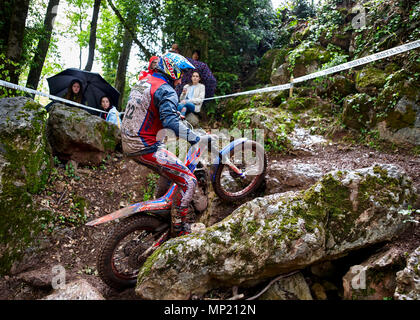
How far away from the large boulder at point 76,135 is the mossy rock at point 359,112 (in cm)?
538

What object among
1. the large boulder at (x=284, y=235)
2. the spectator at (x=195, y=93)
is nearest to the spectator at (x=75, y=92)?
the spectator at (x=195, y=93)

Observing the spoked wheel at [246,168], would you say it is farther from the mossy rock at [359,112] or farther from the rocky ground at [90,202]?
the mossy rock at [359,112]

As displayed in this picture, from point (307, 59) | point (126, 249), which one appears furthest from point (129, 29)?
point (126, 249)

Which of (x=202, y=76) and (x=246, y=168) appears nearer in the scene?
(x=246, y=168)

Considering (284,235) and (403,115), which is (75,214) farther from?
(403,115)

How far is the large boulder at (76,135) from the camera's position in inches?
211

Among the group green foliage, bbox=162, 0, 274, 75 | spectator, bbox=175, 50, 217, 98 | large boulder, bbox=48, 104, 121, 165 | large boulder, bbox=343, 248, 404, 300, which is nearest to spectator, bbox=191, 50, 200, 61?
spectator, bbox=175, 50, 217, 98

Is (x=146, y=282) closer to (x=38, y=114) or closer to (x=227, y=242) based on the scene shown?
(x=227, y=242)

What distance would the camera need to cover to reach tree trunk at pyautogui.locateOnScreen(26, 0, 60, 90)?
23.5 feet

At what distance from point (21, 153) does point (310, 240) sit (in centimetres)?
421

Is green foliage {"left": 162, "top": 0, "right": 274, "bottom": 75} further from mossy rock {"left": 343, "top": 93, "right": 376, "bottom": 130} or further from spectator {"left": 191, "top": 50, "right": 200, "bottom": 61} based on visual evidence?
mossy rock {"left": 343, "top": 93, "right": 376, "bottom": 130}

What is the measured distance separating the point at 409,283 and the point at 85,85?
8242 mm

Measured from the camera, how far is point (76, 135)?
213 inches

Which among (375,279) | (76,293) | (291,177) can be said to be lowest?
(76,293)
